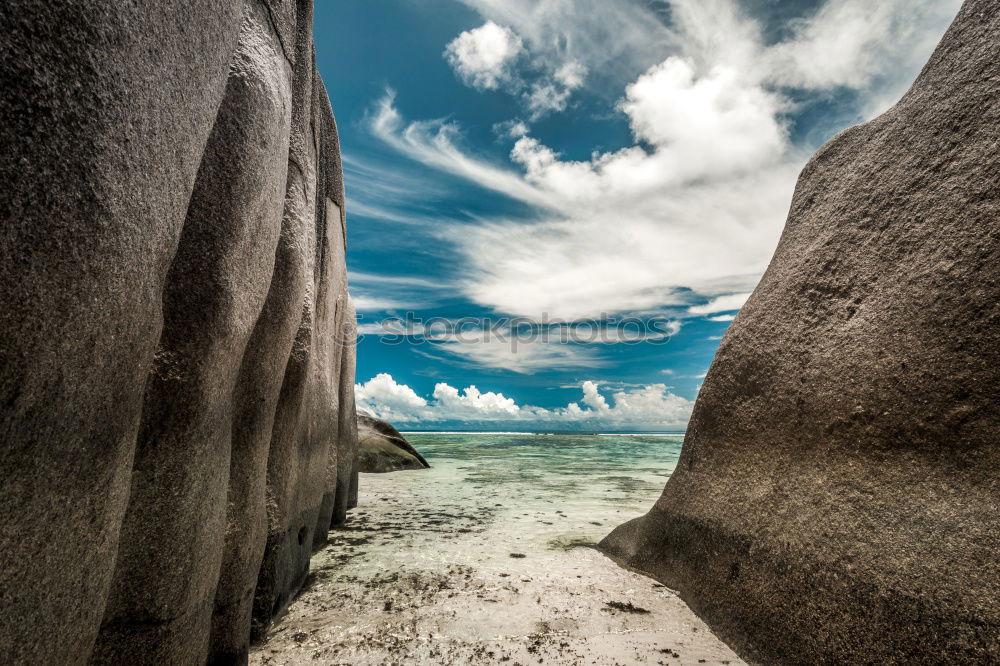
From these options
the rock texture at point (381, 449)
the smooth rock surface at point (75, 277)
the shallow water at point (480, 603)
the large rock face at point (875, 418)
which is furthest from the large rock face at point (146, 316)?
the rock texture at point (381, 449)

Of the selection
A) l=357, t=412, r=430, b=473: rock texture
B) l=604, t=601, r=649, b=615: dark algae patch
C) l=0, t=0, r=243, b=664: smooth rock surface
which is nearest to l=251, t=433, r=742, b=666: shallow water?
l=604, t=601, r=649, b=615: dark algae patch

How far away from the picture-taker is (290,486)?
8.96 ft

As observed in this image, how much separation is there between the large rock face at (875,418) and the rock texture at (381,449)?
8.90 metres

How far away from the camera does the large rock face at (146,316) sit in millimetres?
939

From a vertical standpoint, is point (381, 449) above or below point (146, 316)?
below

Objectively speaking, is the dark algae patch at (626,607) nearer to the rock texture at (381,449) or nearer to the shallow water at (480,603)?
the shallow water at (480,603)

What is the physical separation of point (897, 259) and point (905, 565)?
136 cm

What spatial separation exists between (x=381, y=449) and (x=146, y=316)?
35.4 feet

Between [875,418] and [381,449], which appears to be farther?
[381,449]

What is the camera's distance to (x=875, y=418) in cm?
207

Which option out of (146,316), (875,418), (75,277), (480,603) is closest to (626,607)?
(480,603)

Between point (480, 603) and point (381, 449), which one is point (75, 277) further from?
point (381, 449)

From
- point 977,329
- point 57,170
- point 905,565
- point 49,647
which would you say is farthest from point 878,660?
point 57,170

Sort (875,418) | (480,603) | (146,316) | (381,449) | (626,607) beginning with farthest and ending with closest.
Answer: (381,449) → (480,603) → (626,607) → (875,418) → (146,316)
